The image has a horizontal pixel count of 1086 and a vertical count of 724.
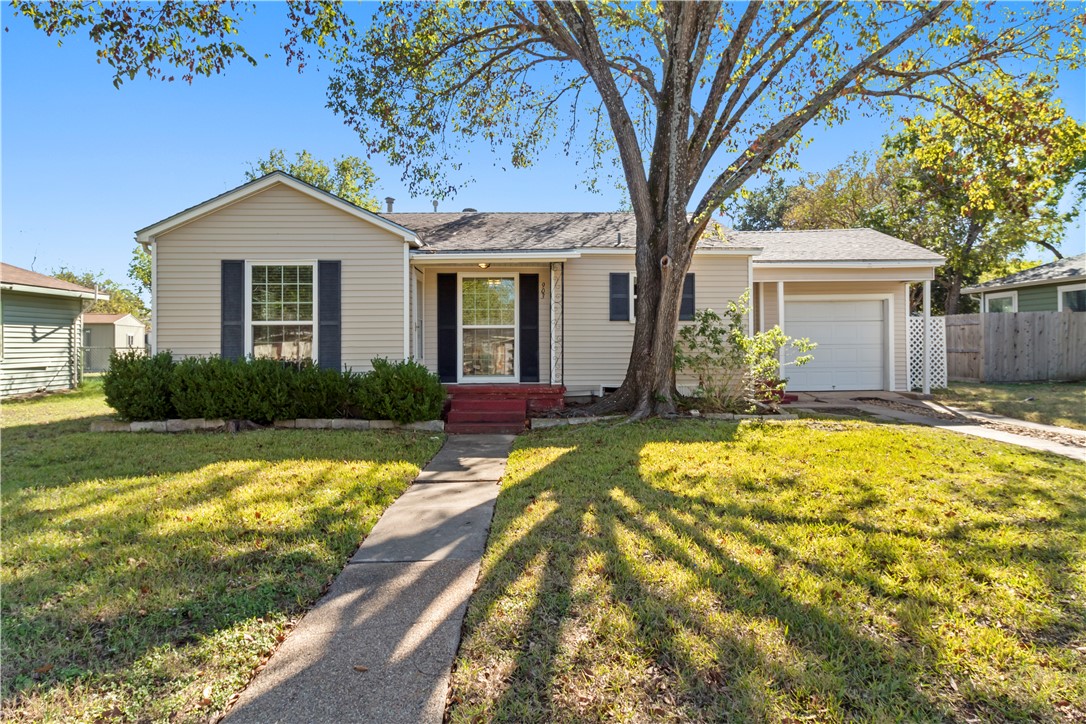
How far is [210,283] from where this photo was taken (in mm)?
8867

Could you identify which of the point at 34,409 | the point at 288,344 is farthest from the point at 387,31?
the point at 34,409

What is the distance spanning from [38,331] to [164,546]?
50.6 feet

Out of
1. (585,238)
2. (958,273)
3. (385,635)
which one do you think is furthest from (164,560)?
(958,273)

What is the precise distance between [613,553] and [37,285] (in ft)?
57.3

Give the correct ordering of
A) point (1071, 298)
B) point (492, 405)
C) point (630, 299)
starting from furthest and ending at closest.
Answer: point (1071, 298) < point (630, 299) < point (492, 405)

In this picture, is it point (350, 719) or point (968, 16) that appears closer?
point (350, 719)

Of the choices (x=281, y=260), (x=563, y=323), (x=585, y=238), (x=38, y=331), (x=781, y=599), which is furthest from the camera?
(x=38, y=331)

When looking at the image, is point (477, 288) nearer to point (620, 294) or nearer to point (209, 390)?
point (620, 294)

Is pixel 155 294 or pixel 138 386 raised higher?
pixel 155 294

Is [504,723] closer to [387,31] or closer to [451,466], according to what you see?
[451,466]

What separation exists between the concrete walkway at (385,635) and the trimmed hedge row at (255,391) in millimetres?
3853

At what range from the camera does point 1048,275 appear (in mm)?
16234

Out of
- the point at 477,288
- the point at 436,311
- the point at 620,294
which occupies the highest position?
the point at 477,288

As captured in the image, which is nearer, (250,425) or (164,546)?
(164,546)
